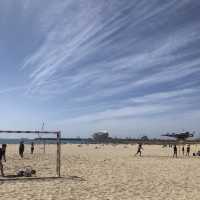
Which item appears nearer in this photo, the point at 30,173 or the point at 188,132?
the point at 30,173

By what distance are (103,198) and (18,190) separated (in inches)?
124

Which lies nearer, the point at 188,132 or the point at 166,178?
the point at 166,178

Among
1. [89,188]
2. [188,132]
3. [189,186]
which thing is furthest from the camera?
[188,132]

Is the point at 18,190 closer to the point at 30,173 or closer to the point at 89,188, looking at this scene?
the point at 89,188

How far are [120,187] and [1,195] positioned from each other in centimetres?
468

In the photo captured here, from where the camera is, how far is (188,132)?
100375 mm

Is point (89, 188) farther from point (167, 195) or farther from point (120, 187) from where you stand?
point (167, 195)

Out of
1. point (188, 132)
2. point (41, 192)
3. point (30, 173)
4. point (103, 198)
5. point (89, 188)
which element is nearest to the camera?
point (103, 198)

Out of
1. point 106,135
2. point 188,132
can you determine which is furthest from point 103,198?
point 106,135

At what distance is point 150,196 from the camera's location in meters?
13.4

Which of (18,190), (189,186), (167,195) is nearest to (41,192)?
(18,190)

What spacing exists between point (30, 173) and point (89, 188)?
4.20 meters

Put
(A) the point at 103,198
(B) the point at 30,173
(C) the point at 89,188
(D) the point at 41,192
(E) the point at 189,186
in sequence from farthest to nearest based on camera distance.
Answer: (B) the point at 30,173 < (E) the point at 189,186 < (C) the point at 89,188 < (D) the point at 41,192 < (A) the point at 103,198

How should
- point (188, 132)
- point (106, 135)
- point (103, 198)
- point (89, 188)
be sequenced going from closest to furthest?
point (103, 198), point (89, 188), point (188, 132), point (106, 135)
